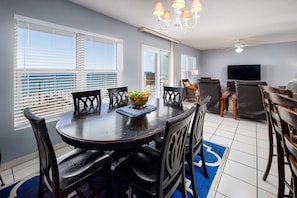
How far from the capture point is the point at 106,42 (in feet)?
11.1

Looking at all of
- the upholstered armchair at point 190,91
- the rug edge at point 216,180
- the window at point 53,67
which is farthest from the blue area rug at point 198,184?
the upholstered armchair at point 190,91

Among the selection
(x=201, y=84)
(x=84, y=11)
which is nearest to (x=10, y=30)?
(x=84, y=11)

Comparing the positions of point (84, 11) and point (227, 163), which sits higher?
point (84, 11)

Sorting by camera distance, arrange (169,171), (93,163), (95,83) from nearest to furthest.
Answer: (169,171) → (93,163) → (95,83)

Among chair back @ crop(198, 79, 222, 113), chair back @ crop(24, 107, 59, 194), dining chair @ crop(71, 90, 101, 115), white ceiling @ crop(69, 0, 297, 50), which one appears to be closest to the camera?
chair back @ crop(24, 107, 59, 194)

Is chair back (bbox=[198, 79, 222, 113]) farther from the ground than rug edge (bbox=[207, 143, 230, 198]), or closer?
farther from the ground

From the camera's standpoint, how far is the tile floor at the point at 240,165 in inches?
63.7

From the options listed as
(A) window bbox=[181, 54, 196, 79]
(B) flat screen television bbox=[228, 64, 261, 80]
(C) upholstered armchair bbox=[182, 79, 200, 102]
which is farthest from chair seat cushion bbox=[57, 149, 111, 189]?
(B) flat screen television bbox=[228, 64, 261, 80]

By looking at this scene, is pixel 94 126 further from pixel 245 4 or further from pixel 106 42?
pixel 245 4

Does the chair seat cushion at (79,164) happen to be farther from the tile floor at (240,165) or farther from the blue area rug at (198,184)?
the tile floor at (240,165)

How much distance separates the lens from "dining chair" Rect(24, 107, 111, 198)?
38.7 inches

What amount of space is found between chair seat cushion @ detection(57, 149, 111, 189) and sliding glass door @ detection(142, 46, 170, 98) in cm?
324

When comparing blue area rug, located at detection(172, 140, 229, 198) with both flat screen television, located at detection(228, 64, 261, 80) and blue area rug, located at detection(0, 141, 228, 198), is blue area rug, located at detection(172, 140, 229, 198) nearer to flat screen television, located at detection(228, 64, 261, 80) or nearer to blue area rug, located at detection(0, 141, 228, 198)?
blue area rug, located at detection(0, 141, 228, 198)

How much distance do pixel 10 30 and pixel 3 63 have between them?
456 mm
